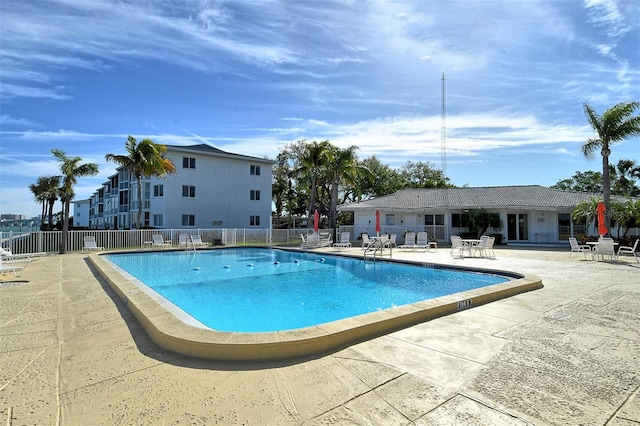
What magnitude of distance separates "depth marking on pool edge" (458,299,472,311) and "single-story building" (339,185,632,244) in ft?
66.5

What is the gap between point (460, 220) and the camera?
25609 mm

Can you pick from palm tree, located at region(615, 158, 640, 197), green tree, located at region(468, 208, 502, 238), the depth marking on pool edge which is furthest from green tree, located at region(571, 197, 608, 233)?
palm tree, located at region(615, 158, 640, 197)

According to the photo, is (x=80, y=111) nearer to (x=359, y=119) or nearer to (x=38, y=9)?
(x=38, y=9)

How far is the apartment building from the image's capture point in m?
28.5

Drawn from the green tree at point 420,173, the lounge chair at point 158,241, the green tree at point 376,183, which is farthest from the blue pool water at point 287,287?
the green tree at point 420,173

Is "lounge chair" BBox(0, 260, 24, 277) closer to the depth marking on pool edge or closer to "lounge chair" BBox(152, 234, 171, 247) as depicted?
"lounge chair" BBox(152, 234, 171, 247)

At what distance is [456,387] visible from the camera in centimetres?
309

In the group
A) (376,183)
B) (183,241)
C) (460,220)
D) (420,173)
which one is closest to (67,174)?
(183,241)

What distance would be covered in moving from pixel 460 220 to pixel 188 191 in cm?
2219

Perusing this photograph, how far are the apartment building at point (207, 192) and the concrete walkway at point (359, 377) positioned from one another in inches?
955

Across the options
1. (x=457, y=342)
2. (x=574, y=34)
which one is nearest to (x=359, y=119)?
(x=574, y=34)

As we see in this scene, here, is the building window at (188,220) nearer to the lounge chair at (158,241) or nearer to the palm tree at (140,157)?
the palm tree at (140,157)

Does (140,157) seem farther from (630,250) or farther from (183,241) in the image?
(630,250)

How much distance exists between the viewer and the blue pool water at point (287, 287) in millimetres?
7520
